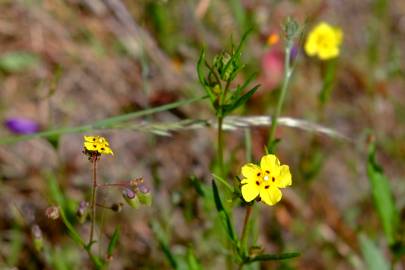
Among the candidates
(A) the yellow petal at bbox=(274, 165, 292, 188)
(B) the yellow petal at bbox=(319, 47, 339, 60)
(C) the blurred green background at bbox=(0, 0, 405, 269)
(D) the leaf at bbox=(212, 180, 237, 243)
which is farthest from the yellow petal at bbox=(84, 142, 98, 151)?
(B) the yellow petal at bbox=(319, 47, 339, 60)

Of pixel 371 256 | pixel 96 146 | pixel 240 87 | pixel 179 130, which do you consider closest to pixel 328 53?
pixel 179 130

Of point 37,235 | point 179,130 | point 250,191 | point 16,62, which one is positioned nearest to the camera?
point 250,191

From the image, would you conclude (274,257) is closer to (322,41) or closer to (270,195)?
(270,195)

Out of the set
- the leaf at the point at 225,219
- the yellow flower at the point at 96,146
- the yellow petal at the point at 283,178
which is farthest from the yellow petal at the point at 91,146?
the yellow petal at the point at 283,178

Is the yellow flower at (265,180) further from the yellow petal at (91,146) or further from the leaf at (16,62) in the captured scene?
the leaf at (16,62)

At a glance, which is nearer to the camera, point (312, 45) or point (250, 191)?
point (250, 191)

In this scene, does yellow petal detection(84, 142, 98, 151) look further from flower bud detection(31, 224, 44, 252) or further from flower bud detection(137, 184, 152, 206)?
flower bud detection(31, 224, 44, 252)

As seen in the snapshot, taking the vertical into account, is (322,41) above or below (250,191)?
above
